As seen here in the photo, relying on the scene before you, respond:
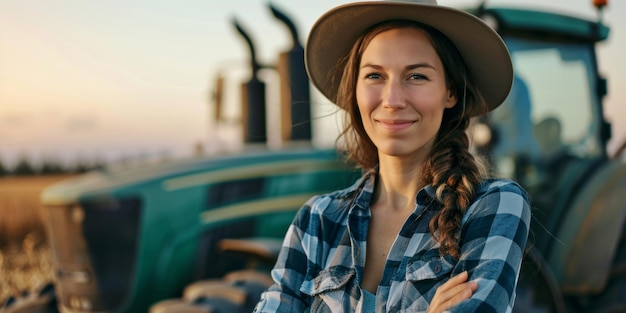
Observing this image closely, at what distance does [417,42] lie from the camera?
1.64m

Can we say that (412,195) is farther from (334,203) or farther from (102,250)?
(102,250)

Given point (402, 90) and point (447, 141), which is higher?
point (402, 90)

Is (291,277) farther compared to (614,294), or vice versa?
(614,294)

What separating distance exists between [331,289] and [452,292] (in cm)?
31

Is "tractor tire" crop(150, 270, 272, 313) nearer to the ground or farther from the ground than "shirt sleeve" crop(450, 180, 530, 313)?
nearer to the ground

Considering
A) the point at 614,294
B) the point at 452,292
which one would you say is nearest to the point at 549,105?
the point at 614,294

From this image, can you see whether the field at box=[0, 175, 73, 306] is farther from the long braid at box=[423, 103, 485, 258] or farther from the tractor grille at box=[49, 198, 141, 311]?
the long braid at box=[423, 103, 485, 258]

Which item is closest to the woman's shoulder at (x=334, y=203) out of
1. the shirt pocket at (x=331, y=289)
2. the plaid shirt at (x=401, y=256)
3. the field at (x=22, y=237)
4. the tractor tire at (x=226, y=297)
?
the plaid shirt at (x=401, y=256)

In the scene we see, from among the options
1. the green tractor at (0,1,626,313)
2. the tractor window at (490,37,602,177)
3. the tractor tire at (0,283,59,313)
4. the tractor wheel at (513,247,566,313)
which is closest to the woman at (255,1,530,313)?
the tractor wheel at (513,247,566,313)

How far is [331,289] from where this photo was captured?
5.34 ft

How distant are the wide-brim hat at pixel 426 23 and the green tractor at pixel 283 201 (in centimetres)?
205

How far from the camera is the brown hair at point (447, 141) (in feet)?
5.07

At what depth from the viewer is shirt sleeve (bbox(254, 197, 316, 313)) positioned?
1.70 meters

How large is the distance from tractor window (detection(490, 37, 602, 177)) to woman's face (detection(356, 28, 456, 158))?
2687 mm
